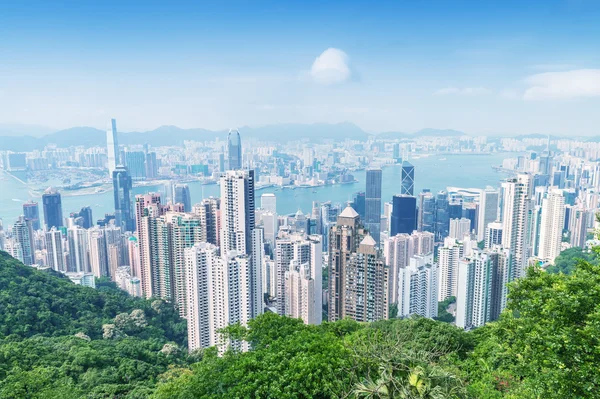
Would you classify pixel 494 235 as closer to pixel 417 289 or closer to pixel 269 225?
pixel 417 289

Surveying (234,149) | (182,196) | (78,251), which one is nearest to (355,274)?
(78,251)

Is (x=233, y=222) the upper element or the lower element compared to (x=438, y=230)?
upper

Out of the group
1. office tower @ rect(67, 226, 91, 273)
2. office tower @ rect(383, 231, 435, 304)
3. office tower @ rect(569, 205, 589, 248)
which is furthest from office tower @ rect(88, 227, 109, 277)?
office tower @ rect(569, 205, 589, 248)

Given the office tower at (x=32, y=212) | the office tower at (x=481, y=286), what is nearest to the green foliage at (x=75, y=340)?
the office tower at (x=481, y=286)

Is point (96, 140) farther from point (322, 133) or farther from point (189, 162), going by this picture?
point (322, 133)

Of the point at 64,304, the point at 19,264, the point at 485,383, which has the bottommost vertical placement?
the point at 64,304

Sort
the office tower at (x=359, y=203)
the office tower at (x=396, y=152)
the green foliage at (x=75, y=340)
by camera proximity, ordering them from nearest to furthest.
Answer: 1. the green foliage at (x=75, y=340)
2. the office tower at (x=359, y=203)
3. the office tower at (x=396, y=152)

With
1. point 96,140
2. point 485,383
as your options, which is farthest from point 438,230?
point 96,140

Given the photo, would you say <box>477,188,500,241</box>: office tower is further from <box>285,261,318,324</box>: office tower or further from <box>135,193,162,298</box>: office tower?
<box>135,193,162,298</box>: office tower

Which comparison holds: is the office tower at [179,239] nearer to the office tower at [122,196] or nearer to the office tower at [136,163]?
the office tower at [122,196]
